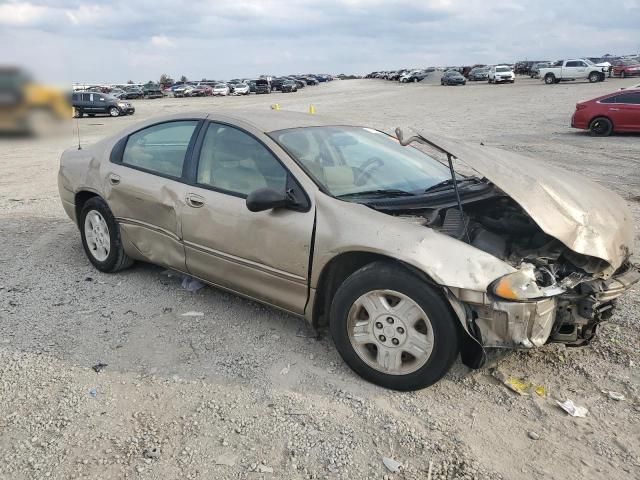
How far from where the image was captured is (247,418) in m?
2.96

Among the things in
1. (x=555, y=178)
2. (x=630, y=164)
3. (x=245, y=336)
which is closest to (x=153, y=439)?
(x=245, y=336)

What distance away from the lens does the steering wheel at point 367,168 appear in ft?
12.3

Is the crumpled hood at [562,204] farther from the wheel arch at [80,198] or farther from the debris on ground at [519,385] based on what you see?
the wheel arch at [80,198]

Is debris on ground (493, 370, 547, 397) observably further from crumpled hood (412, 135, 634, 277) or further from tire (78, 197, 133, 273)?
tire (78, 197, 133, 273)

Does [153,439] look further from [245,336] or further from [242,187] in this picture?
[242,187]

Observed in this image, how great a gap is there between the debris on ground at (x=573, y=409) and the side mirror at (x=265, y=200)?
1915mm

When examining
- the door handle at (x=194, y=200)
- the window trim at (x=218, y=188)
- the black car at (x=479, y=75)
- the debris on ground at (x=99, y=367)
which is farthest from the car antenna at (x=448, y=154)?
the black car at (x=479, y=75)

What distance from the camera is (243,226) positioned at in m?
3.65

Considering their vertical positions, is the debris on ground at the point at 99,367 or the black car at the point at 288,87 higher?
the black car at the point at 288,87

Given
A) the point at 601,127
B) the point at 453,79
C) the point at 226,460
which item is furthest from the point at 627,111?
the point at 453,79

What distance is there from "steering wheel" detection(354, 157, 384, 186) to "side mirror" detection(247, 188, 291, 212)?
0.58 meters

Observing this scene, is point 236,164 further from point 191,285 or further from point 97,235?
point 97,235

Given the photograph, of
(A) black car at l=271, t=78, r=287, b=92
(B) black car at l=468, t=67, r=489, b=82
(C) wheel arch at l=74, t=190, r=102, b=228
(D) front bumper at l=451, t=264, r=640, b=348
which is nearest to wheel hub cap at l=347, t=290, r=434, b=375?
(D) front bumper at l=451, t=264, r=640, b=348

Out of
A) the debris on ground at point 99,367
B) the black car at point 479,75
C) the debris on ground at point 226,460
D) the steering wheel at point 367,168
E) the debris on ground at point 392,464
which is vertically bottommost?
the debris on ground at point 226,460
